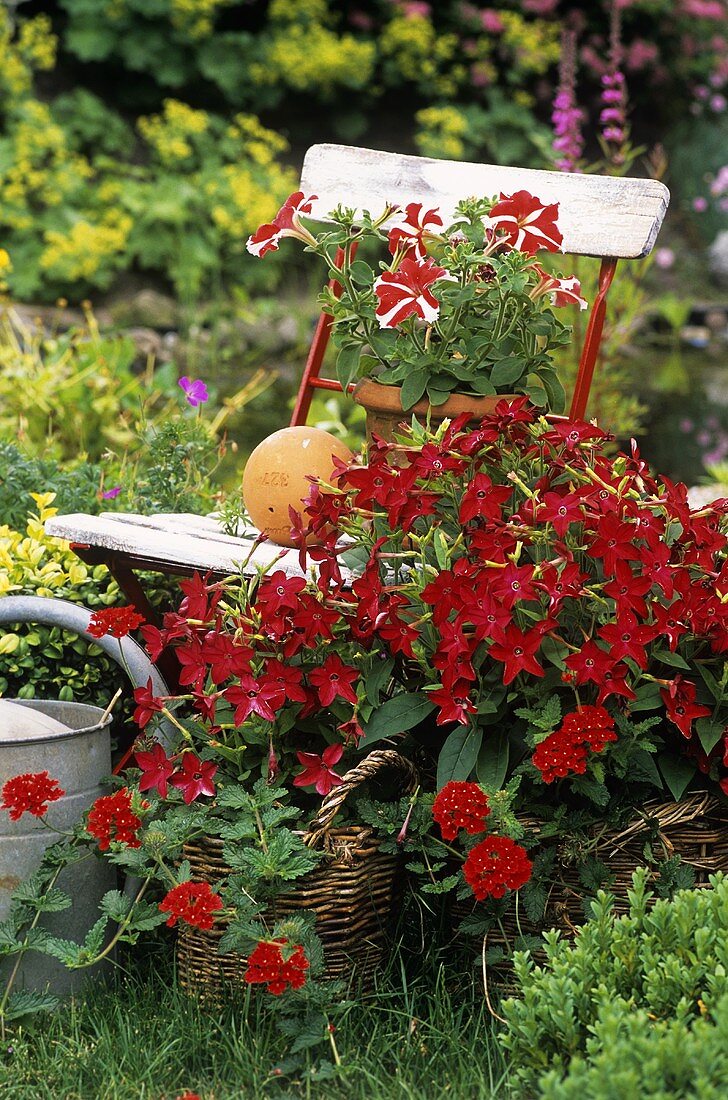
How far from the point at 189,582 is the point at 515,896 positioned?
2.21 ft

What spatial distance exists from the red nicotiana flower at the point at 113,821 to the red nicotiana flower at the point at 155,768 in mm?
45

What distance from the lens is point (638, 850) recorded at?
6.24ft

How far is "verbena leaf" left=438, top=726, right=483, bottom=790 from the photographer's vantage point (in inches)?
74.0

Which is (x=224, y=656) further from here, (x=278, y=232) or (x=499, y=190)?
(x=499, y=190)

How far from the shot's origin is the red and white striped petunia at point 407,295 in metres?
2.03

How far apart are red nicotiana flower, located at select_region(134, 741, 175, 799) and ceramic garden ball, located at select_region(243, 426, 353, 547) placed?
0.48m

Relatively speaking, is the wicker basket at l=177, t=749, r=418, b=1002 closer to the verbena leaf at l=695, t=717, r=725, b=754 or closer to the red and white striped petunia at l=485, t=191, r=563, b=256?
the verbena leaf at l=695, t=717, r=725, b=754

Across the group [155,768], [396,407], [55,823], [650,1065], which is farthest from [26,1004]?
[396,407]

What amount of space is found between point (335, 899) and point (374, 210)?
152 centimetres

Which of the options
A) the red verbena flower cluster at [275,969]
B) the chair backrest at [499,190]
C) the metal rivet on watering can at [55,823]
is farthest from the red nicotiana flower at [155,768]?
the chair backrest at [499,190]

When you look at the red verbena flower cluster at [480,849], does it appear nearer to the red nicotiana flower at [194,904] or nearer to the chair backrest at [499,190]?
the red nicotiana flower at [194,904]

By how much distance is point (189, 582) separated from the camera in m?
2.00

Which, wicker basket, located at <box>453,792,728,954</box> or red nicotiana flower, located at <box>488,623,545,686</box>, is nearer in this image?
red nicotiana flower, located at <box>488,623,545,686</box>

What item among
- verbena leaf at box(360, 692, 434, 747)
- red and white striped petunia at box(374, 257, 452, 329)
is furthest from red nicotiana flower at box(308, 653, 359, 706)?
red and white striped petunia at box(374, 257, 452, 329)
